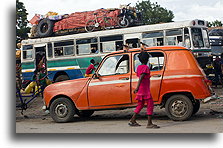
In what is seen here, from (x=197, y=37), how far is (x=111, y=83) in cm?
755

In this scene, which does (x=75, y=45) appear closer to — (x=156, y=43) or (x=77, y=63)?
(x=77, y=63)

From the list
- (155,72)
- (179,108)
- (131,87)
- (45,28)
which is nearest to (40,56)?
(45,28)

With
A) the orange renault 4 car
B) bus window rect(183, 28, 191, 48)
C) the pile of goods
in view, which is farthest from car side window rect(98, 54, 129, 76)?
the pile of goods

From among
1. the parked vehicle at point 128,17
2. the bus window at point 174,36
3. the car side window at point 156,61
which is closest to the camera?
the car side window at point 156,61

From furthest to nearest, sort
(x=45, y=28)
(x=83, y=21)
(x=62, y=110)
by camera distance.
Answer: (x=45, y=28)
(x=83, y=21)
(x=62, y=110)

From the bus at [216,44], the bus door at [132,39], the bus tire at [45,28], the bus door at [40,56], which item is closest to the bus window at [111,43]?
the bus door at [132,39]

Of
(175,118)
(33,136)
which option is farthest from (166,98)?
(33,136)

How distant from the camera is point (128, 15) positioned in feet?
54.7

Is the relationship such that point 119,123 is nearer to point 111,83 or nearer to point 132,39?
point 111,83

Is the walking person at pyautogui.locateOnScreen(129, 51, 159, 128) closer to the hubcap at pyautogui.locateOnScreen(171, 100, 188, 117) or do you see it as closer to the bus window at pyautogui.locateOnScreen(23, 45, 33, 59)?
the hubcap at pyautogui.locateOnScreen(171, 100, 188, 117)

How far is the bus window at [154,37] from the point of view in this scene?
14.7m

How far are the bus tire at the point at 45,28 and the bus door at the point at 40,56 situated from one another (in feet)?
1.79

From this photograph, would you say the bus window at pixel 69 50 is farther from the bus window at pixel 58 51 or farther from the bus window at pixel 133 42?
the bus window at pixel 133 42

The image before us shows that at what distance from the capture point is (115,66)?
8.70m
